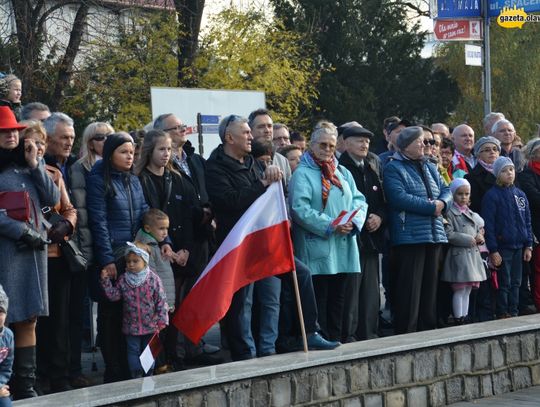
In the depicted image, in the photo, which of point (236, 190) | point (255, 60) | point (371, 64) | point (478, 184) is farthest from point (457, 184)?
point (371, 64)

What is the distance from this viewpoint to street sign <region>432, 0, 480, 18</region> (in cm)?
1991

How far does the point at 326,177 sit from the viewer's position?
33.3 ft

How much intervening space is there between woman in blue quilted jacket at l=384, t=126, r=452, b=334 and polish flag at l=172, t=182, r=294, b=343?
6.27 feet

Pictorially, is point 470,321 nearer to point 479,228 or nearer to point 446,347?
point 479,228

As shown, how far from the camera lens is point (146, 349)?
8.30m

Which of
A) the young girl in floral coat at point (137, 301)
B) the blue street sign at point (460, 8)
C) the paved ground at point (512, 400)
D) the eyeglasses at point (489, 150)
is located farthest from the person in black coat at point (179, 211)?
the blue street sign at point (460, 8)

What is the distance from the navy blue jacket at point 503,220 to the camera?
11.9 m

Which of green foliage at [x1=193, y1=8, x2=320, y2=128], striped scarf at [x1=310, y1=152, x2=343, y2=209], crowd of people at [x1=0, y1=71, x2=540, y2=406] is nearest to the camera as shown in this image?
crowd of people at [x1=0, y1=71, x2=540, y2=406]

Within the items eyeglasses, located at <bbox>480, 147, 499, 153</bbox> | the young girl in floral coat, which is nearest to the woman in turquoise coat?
the young girl in floral coat

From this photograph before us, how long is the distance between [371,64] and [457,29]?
95.4 feet

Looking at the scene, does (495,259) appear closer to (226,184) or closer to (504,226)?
(504,226)

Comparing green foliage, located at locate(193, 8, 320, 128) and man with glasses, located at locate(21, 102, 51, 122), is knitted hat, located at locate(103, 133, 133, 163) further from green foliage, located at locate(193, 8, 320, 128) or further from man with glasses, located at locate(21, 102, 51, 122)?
green foliage, located at locate(193, 8, 320, 128)

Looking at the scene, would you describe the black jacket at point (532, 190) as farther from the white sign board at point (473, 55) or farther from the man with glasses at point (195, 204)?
the white sign board at point (473, 55)

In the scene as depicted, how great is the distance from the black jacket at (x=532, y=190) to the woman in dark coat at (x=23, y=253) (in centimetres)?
570
